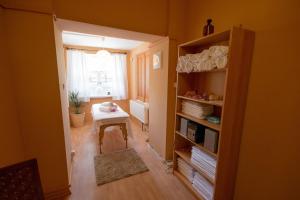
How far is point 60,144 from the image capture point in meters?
1.59

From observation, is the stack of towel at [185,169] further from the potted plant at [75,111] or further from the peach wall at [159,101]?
the potted plant at [75,111]

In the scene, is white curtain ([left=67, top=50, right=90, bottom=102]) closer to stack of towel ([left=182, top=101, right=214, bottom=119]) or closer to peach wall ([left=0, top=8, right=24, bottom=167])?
peach wall ([left=0, top=8, right=24, bottom=167])

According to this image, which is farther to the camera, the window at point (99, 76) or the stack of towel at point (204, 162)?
the window at point (99, 76)

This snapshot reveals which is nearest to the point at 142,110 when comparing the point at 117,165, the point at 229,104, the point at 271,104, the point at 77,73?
the point at 117,165

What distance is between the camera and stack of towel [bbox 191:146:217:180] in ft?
4.83

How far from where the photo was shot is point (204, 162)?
157cm

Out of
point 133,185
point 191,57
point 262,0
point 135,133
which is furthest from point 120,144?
point 262,0

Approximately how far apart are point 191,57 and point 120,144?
7.54 feet

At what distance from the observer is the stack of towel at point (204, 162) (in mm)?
1472

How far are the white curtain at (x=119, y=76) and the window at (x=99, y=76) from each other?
134mm

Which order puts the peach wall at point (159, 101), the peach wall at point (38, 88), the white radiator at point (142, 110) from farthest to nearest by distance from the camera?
the white radiator at point (142, 110), the peach wall at point (159, 101), the peach wall at point (38, 88)

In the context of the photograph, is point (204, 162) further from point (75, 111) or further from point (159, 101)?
point (75, 111)

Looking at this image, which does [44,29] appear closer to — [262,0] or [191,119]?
[191,119]

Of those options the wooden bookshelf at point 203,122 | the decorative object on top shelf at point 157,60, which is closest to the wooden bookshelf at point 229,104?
the wooden bookshelf at point 203,122
